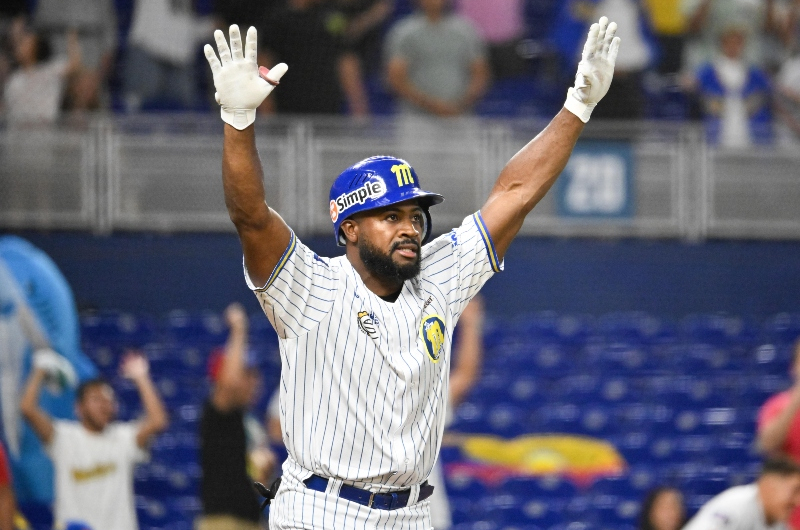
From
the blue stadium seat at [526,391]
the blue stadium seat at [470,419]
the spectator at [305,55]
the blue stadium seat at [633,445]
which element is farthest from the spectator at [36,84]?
the blue stadium seat at [633,445]

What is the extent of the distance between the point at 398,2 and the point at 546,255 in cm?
270

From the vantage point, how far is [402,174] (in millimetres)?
3543

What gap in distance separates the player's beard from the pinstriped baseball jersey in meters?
0.07

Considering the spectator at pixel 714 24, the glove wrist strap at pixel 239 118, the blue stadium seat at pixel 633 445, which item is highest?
the spectator at pixel 714 24

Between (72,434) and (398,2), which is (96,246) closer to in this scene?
(72,434)

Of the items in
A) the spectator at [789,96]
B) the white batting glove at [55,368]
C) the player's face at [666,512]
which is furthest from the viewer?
the spectator at [789,96]

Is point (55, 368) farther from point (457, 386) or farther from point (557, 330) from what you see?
point (557, 330)

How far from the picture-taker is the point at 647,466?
25.9ft

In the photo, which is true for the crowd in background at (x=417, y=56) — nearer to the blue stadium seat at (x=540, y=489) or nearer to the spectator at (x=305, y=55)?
the spectator at (x=305, y=55)

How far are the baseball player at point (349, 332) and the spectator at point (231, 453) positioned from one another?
3.06 metres

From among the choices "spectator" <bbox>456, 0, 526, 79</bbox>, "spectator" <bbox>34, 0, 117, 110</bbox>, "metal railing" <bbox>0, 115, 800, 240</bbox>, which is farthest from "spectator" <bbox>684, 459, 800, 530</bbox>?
"spectator" <bbox>34, 0, 117, 110</bbox>

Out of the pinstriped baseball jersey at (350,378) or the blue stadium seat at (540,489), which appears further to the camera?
the blue stadium seat at (540,489)

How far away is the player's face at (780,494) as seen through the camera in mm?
5543

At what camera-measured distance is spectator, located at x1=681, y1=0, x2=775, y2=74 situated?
356 inches
